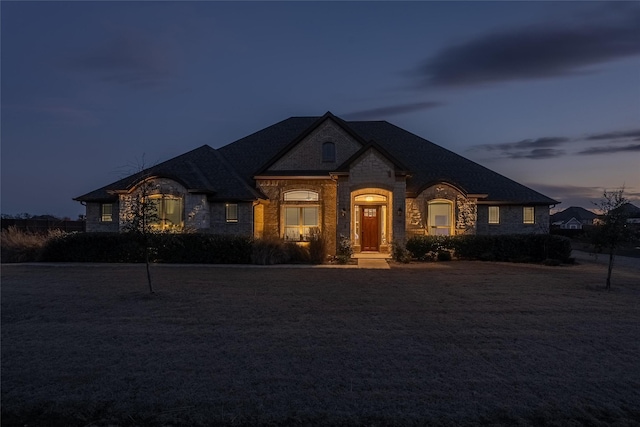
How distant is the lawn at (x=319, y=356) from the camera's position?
564 centimetres

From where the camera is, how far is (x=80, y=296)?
1300 cm

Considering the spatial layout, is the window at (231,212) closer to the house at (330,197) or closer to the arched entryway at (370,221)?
the house at (330,197)

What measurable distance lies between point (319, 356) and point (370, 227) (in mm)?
Result: 19499

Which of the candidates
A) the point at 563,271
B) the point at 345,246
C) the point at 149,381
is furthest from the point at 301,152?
the point at 149,381

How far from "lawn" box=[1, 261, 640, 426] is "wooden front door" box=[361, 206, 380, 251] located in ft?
40.1

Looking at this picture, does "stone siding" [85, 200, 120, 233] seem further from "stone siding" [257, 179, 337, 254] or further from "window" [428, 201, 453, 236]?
"window" [428, 201, 453, 236]

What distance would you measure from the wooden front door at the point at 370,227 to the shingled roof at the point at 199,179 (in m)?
6.03

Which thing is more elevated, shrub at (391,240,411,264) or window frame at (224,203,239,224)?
window frame at (224,203,239,224)

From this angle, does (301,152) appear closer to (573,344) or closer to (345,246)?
(345,246)

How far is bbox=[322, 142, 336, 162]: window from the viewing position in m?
26.8

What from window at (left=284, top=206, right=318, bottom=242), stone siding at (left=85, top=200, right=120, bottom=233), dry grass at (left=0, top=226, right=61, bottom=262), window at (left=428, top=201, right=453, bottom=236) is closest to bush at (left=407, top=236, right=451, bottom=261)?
window at (left=428, top=201, right=453, bottom=236)

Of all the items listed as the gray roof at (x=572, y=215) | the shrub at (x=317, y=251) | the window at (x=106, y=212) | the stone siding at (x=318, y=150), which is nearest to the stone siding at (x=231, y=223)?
the stone siding at (x=318, y=150)

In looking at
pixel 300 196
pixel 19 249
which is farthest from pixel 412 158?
pixel 19 249

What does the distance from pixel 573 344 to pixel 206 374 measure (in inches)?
249
